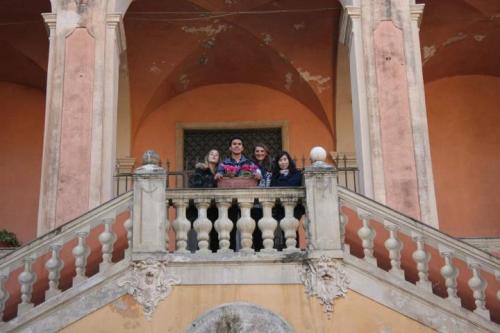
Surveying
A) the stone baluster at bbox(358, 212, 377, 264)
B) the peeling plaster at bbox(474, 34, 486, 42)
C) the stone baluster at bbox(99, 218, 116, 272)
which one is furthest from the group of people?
the peeling plaster at bbox(474, 34, 486, 42)

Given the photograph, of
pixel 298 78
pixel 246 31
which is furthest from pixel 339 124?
pixel 246 31

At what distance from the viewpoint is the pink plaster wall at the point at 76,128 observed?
8.72 meters

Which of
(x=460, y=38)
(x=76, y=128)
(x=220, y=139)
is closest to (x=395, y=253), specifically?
(x=76, y=128)

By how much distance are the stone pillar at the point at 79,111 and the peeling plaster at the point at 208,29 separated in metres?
2.81

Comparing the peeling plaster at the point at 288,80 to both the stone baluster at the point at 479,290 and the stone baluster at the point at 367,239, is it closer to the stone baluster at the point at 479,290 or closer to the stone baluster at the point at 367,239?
the stone baluster at the point at 367,239

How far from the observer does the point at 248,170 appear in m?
7.39

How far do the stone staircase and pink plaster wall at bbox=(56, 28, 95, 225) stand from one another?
5.70ft

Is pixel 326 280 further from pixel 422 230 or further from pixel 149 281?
pixel 149 281

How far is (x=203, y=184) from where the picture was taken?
7.43m

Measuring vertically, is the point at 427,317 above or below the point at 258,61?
below

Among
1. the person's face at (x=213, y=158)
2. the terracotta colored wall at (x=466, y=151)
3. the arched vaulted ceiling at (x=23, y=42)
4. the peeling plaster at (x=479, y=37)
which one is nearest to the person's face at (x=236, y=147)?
the person's face at (x=213, y=158)

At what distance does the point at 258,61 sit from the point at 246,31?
687mm

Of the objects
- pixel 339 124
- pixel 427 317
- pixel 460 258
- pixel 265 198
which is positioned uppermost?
pixel 339 124

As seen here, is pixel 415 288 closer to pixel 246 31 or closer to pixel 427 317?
pixel 427 317
